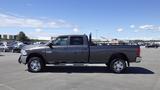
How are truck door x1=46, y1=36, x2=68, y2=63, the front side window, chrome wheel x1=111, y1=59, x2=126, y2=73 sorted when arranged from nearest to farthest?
chrome wheel x1=111, y1=59, x2=126, y2=73
truck door x1=46, y1=36, x2=68, y2=63
the front side window

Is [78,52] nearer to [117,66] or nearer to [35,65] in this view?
[117,66]

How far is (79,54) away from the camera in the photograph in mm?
15422

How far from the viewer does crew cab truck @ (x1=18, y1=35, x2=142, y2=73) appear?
50.5 ft

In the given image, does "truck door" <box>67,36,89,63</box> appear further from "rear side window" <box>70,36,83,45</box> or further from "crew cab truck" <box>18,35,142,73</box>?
"rear side window" <box>70,36,83,45</box>

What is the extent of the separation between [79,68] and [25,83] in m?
6.14

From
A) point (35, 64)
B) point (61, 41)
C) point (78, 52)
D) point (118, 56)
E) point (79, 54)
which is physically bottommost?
point (35, 64)

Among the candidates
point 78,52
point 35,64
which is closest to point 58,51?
point 78,52

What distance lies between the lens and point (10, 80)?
40.1 feet

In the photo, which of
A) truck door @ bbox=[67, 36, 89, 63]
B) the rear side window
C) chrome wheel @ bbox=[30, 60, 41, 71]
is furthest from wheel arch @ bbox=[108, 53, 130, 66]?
chrome wheel @ bbox=[30, 60, 41, 71]

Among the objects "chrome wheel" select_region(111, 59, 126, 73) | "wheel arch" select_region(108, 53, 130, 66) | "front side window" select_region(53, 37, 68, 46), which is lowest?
"chrome wheel" select_region(111, 59, 126, 73)

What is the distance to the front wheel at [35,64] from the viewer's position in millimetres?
15383

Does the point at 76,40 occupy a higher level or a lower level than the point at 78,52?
higher

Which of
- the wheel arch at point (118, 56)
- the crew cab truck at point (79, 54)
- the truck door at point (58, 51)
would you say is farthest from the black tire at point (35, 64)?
the wheel arch at point (118, 56)

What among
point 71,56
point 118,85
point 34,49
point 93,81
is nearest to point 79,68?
point 71,56
